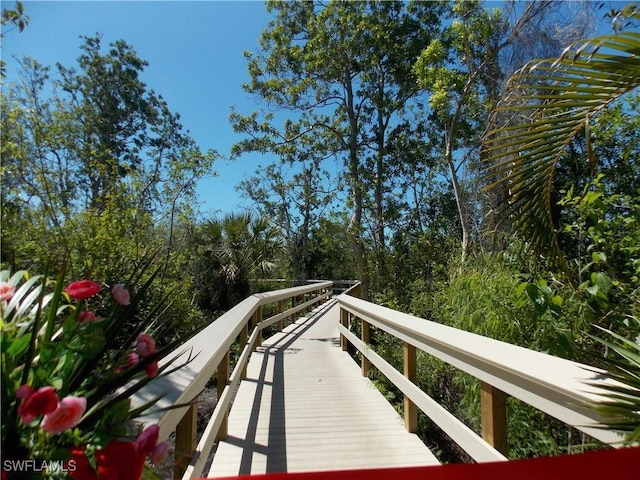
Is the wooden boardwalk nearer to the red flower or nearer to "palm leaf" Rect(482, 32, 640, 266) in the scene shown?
"palm leaf" Rect(482, 32, 640, 266)

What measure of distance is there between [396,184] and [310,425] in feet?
41.3

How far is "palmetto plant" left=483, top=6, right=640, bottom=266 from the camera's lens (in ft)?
4.28

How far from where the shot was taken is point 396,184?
14.7m

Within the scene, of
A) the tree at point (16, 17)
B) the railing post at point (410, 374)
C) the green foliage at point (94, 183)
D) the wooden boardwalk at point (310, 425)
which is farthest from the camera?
the green foliage at point (94, 183)

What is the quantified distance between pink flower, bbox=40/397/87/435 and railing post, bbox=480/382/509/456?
4.90ft

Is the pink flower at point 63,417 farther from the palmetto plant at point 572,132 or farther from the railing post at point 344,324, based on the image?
the railing post at point 344,324

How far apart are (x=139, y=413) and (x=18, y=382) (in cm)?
25

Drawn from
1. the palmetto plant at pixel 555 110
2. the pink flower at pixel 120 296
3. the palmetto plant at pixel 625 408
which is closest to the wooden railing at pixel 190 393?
the pink flower at pixel 120 296

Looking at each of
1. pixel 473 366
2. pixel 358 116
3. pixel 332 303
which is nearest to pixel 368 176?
pixel 358 116

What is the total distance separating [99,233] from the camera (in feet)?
19.0

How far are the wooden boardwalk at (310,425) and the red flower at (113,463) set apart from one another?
174cm

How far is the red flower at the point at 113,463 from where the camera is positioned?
26.7 inches

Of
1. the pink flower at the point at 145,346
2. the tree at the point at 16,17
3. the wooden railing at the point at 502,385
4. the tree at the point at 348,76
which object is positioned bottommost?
the wooden railing at the point at 502,385

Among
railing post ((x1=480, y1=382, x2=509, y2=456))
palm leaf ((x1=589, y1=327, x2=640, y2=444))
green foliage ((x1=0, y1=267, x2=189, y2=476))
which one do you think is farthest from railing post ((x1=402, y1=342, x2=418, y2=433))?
green foliage ((x1=0, y1=267, x2=189, y2=476))
